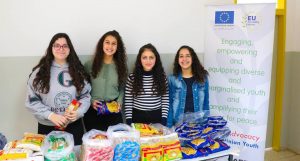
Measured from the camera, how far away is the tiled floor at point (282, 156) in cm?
372

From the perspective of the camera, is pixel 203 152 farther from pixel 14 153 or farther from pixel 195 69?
pixel 14 153

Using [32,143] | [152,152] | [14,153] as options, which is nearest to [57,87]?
[32,143]

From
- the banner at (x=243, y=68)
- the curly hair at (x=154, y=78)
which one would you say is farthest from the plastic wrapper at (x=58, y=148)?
the banner at (x=243, y=68)

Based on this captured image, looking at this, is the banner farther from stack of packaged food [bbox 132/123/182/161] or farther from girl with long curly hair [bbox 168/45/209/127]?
stack of packaged food [bbox 132/123/182/161]

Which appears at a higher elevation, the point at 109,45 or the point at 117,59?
the point at 109,45

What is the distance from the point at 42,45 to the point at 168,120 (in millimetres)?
1370

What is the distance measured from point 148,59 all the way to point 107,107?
571 millimetres

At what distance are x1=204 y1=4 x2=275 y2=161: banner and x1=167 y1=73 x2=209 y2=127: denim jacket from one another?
0.41 metres

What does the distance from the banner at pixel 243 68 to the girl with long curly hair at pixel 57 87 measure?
152 cm

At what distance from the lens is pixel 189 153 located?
2.09m

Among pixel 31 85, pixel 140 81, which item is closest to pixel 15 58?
pixel 31 85

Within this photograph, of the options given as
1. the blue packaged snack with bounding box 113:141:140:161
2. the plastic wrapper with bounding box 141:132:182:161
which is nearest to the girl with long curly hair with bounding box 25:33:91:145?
the blue packaged snack with bounding box 113:141:140:161

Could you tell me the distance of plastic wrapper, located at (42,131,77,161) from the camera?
1.76 metres

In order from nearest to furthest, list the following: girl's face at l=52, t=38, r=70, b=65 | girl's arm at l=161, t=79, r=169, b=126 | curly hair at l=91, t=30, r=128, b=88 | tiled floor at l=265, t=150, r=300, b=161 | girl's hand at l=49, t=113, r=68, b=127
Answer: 1. girl's hand at l=49, t=113, r=68, b=127
2. girl's face at l=52, t=38, r=70, b=65
3. curly hair at l=91, t=30, r=128, b=88
4. girl's arm at l=161, t=79, r=169, b=126
5. tiled floor at l=265, t=150, r=300, b=161
